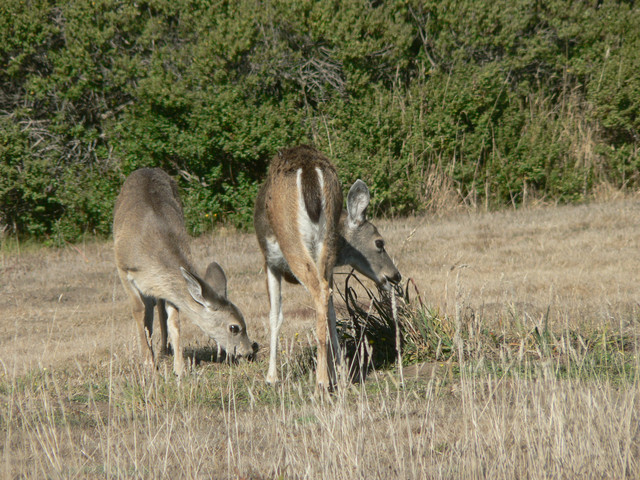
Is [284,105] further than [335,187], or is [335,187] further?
[284,105]

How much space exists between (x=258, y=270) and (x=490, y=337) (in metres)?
5.91

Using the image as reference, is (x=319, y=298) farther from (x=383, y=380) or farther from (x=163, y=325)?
(x=163, y=325)

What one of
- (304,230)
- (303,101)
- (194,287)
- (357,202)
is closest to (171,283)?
(194,287)

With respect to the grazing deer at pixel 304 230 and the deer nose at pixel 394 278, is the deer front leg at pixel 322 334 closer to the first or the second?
the grazing deer at pixel 304 230

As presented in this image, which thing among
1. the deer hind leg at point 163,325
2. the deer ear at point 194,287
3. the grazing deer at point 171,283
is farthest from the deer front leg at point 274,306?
the deer hind leg at point 163,325

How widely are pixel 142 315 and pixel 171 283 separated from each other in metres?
0.58

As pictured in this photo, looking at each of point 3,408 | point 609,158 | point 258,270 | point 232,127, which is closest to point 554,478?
point 3,408

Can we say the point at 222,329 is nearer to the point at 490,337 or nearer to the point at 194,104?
the point at 490,337

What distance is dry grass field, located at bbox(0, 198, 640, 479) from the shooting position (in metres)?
4.25

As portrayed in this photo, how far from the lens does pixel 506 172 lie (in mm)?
16156

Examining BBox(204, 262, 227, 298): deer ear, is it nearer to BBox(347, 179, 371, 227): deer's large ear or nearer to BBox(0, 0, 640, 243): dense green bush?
BBox(347, 179, 371, 227): deer's large ear

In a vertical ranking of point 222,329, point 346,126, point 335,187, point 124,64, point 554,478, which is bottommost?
point 554,478

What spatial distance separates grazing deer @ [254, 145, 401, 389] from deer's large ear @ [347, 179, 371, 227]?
2.35 feet

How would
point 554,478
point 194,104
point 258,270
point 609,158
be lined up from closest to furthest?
1. point 554,478
2. point 258,270
3. point 194,104
4. point 609,158
